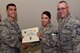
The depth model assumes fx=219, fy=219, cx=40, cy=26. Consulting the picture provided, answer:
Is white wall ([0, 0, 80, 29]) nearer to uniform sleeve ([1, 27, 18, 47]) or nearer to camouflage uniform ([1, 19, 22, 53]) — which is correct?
camouflage uniform ([1, 19, 22, 53])

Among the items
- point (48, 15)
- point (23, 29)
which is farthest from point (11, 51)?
point (48, 15)

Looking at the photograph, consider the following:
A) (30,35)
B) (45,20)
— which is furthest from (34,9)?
(30,35)

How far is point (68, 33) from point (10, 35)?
2.72 feet

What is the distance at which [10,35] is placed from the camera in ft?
10.3

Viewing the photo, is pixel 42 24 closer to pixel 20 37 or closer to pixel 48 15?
pixel 48 15

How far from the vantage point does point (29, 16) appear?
3633 mm

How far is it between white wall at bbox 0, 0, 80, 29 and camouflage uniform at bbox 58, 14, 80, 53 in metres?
0.70

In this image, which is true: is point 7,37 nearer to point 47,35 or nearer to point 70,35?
point 47,35

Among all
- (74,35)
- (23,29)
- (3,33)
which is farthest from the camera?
(23,29)

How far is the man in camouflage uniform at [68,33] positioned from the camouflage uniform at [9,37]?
66 centimetres

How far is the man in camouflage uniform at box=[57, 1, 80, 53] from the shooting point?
2865mm

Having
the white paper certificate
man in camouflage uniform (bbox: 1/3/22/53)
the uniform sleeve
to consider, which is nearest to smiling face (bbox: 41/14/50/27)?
the white paper certificate

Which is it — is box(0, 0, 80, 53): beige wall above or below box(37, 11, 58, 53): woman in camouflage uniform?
above

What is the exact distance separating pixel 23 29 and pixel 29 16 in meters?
0.24
